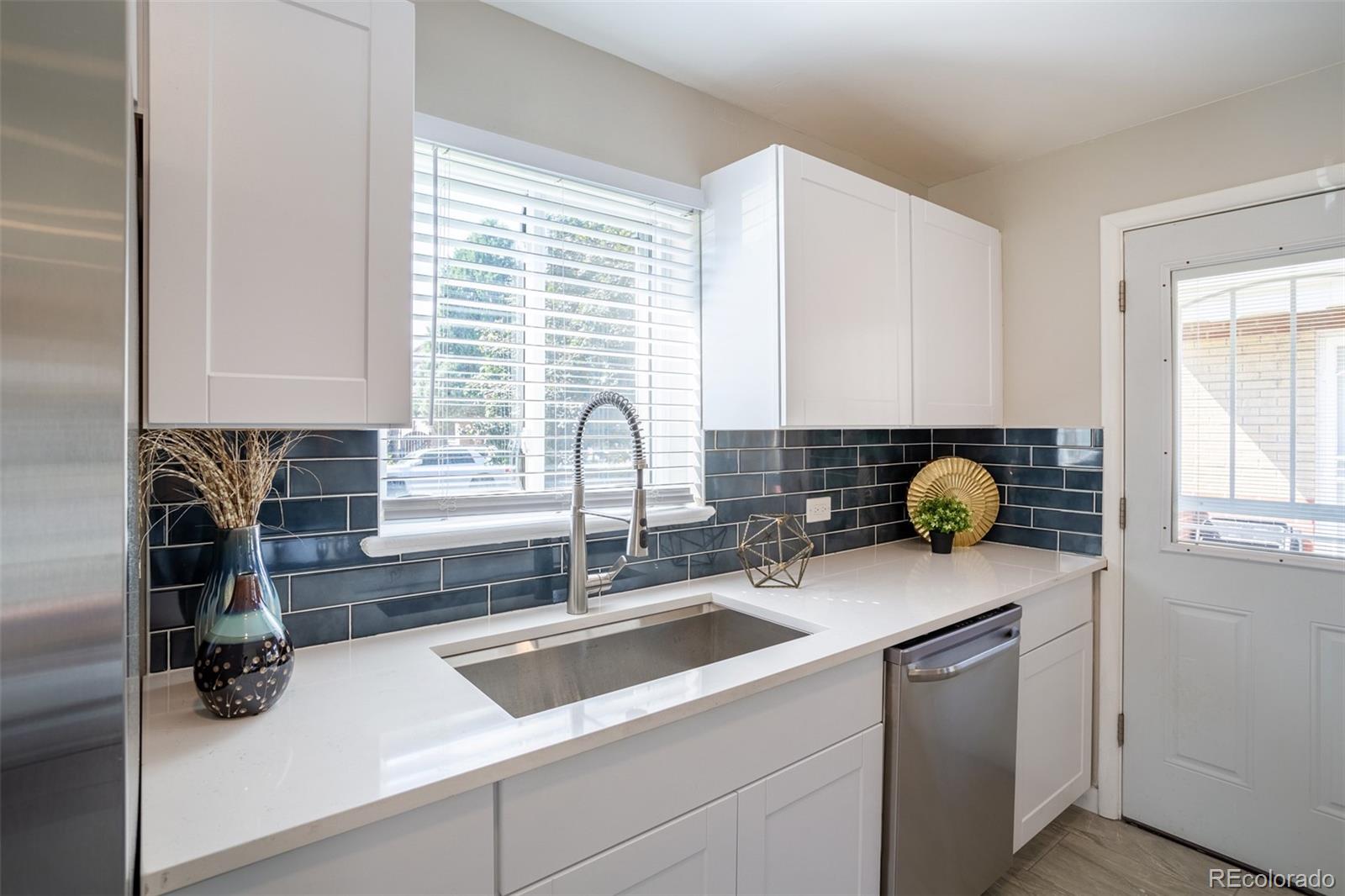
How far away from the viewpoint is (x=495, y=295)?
5.40 feet

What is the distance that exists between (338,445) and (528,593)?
599mm

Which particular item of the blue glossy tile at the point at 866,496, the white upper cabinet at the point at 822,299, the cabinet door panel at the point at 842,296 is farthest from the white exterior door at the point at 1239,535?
the cabinet door panel at the point at 842,296

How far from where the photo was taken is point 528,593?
167 centimetres

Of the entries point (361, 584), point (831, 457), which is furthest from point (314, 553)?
point (831, 457)

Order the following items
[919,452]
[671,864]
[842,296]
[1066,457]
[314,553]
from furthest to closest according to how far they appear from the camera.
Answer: [919,452] → [1066,457] → [842,296] → [314,553] → [671,864]

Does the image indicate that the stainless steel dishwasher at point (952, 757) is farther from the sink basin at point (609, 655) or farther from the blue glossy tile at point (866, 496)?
the blue glossy tile at point (866, 496)

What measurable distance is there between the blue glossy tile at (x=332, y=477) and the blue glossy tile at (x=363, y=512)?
2 cm

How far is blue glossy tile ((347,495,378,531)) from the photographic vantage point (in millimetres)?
1410

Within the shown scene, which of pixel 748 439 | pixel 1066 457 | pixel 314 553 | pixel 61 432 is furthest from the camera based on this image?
pixel 1066 457

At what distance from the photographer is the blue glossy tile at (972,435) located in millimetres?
2674

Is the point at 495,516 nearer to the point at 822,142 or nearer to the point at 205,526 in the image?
the point at 205,526

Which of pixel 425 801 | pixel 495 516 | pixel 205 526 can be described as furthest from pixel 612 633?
pixel 205 526

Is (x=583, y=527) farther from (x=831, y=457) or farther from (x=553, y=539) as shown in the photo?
(x=831, y=457)

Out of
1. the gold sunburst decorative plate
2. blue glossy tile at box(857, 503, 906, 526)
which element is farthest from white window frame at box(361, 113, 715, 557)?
the gold sunburst decorative plate
